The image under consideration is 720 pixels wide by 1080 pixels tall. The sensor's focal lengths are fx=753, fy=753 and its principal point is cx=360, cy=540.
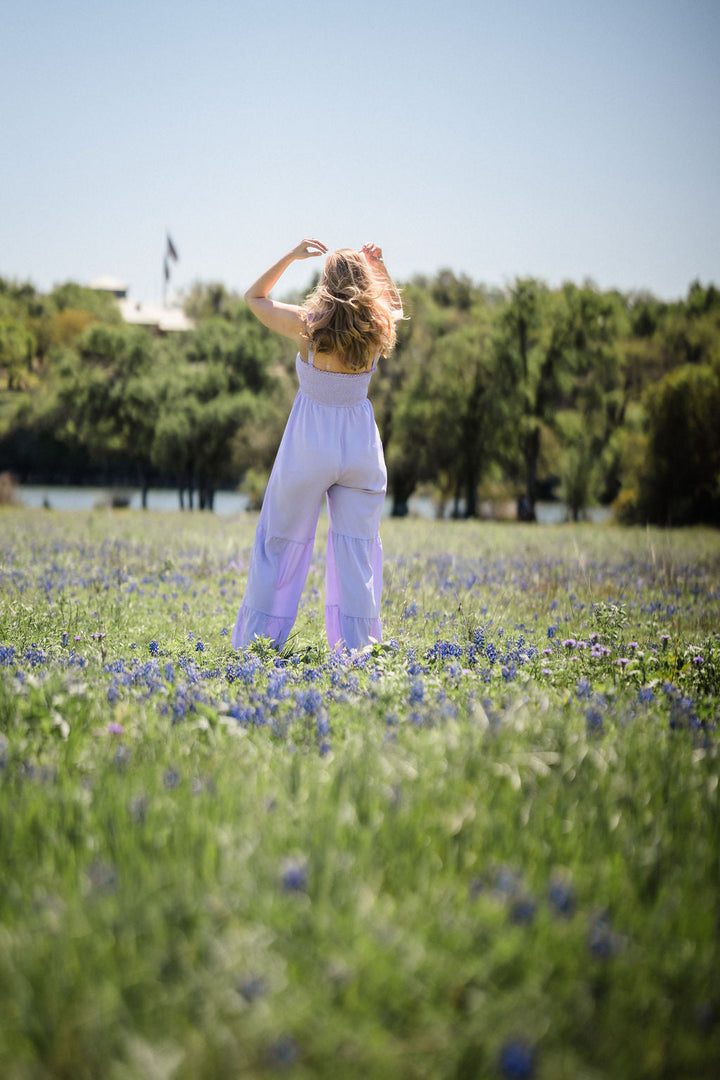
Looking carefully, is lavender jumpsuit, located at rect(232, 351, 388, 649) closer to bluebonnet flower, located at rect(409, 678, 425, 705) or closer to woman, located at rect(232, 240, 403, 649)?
woman, located at rect(232, 240, 403, 649)

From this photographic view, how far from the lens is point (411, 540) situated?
1505 cm

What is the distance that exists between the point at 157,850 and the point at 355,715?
1340mm

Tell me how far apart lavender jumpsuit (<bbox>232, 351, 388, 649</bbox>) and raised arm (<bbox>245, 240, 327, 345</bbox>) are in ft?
0.74

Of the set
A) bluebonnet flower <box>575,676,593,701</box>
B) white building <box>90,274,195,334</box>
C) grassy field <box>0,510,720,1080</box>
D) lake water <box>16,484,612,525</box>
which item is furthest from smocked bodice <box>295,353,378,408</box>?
white building <box>90,274,195,334</box>

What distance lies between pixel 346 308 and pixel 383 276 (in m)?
0.37

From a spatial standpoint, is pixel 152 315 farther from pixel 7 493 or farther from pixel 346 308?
pixel 346 308

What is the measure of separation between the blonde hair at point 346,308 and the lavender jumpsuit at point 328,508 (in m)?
0.22

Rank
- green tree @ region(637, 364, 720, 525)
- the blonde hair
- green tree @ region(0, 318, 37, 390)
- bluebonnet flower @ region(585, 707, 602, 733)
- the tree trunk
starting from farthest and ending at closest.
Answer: green tree @ region(0, 318, 37, 390)
the tree trunk
green tree @ region(637, 364, 720, 525)
the blonde hair
bluebonnet flower @ region(585, 707, 602, 733)

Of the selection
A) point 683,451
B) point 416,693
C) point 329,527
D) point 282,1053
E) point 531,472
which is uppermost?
point 683,451

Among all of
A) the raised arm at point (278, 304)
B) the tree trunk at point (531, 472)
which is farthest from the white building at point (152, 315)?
the raised arm at point (278, 304)

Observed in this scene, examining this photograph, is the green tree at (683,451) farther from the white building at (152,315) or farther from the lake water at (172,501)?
the white building at (152,315)

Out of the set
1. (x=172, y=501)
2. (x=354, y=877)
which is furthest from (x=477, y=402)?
(x=354, y=877)

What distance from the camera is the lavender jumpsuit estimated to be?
15.9ft

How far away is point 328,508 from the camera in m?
4.98
